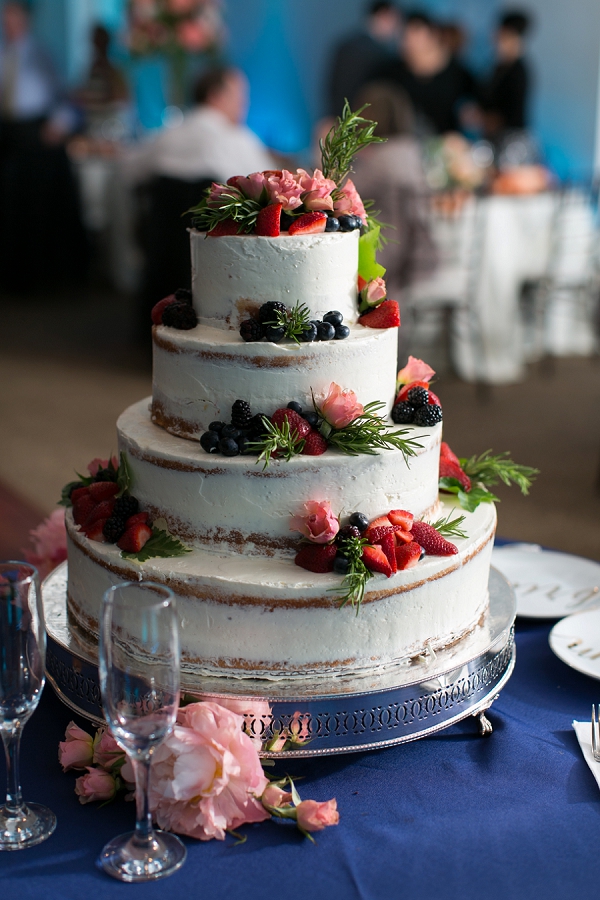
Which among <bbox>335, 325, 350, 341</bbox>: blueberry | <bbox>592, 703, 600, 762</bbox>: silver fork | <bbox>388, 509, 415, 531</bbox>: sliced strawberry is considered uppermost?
<bbox>335, 325, 350, 341</bbox>: blueberry

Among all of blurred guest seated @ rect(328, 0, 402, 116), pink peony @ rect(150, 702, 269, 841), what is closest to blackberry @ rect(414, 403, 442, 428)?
pink peony @ rect(150, 702, 269, 841)

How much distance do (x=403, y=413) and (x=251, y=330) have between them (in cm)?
36

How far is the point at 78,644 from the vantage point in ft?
6.07

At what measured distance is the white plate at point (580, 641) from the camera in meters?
1.92

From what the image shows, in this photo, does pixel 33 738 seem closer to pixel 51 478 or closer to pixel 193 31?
pixel 51 478

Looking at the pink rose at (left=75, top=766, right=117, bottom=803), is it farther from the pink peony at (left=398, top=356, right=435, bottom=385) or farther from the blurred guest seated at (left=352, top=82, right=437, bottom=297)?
the blurred guest seated at (left=352, top=82, right=437, bottom=297)

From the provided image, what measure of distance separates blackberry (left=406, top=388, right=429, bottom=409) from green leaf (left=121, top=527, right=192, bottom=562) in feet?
1.71

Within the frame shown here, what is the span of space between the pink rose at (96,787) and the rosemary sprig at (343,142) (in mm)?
1183

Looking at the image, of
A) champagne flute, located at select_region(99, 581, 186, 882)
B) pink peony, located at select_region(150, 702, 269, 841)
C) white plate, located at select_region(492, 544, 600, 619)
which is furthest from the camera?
white plate, located at select_region(492, 544, 600, 619)

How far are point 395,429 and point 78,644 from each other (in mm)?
718

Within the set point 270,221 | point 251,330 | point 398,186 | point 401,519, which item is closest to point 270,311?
point 251,330

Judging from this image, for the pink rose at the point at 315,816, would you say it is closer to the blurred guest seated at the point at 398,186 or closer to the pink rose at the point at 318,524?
the pink rose at the point at 318,524

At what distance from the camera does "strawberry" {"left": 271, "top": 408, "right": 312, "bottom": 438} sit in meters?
1.74

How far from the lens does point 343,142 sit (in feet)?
6.37
